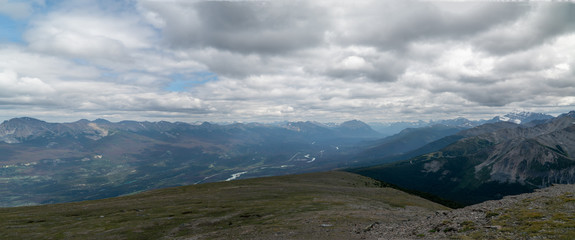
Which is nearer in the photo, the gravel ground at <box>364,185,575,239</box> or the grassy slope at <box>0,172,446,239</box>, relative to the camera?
the gravel ground at <box>364,185,575,239</box>

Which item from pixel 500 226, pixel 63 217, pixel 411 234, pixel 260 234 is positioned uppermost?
pixel 500 226

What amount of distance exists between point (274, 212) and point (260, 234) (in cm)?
2062

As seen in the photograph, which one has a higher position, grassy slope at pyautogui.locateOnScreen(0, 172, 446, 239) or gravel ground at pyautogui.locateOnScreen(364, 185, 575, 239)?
gravel ground at pyautogui.locateOnScreen(364, 185, 575, 239)

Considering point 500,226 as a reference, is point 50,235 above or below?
below

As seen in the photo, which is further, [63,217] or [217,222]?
[63,217]

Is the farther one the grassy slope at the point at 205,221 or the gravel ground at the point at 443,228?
the grassy slope at the point at 205,221

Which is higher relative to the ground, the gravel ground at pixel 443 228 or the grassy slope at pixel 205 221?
the gravel ground at pixel 443 228

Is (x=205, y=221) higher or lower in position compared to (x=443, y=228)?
lower

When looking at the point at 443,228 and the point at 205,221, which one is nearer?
the point at 443,228

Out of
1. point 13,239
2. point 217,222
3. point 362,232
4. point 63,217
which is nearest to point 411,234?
point 362,232

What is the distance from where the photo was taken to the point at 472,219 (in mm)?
40188

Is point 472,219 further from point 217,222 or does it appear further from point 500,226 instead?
point 217,222

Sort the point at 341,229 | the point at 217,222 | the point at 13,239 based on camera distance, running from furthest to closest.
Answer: the point at 217,222, the point at 13,239, the point at 341,229

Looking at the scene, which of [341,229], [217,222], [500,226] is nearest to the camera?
[500,226]
